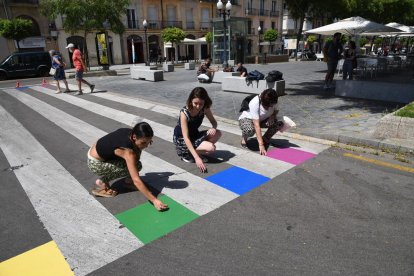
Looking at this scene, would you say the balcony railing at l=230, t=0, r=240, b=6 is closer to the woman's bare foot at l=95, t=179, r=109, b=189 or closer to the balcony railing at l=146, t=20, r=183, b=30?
the balcony railing at l=146, t=20, r=183, b=30

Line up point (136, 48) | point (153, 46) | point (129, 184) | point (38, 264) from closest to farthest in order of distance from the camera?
point (38, 264) < point (129, 184) < point (136, 48) < point (153, 46)

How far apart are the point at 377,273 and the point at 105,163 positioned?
2.88 meters

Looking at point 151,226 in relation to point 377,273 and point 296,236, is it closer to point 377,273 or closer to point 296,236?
point 296,236

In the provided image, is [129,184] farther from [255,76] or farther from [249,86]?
[249,86]

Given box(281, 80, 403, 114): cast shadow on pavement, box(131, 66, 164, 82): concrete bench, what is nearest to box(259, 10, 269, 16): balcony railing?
box(131, 66, 164, 82): concrete bench

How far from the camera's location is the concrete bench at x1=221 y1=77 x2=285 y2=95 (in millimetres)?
10409

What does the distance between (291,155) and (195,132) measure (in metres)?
1.65

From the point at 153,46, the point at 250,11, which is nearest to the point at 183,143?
the point at 153,46

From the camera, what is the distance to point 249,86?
11.0 m

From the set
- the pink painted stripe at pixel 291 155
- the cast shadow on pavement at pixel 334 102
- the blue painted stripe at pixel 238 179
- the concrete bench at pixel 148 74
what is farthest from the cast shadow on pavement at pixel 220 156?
the concrete bench at pixel 148 74

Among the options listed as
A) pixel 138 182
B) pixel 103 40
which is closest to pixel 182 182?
pixel 138 182

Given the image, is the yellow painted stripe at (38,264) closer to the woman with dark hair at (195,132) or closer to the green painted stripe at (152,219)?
the green painted stripe at (152,219)

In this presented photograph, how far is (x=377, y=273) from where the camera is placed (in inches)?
96.0

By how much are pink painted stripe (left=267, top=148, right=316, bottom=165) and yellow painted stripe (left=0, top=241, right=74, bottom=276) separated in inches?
134
